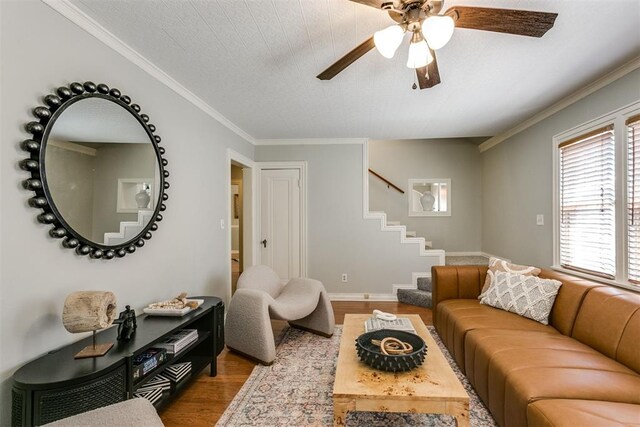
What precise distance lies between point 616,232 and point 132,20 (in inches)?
151

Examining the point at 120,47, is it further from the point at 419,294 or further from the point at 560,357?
the point at 419,294

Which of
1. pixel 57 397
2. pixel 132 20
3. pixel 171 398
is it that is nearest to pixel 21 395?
pixel 57 397

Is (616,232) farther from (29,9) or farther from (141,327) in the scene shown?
(29,9)

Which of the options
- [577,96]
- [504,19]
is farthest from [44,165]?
[577,96]

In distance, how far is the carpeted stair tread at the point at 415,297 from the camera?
4.30 meters

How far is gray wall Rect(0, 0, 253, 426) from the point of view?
1.38 m

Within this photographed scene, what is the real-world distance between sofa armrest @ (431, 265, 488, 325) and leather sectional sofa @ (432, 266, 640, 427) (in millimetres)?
341

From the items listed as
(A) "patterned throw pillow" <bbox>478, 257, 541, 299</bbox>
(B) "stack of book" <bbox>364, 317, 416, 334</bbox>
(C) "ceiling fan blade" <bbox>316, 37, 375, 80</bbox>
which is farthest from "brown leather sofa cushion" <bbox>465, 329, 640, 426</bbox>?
(C) "ceiling fan blade" <bbox>316, 37, 375, 80</bbox>

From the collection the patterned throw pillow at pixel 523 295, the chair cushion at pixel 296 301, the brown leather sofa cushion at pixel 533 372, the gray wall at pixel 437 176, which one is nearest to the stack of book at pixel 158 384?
the chair cushion at pixel 296 301

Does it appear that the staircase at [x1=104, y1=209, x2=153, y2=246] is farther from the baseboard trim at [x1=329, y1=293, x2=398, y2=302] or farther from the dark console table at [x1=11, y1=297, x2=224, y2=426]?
the baseboard trim at [x1=329, y1=293, x2=398, y2=302]

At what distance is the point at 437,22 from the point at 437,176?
4.82 meters

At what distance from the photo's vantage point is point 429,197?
19.2 ft

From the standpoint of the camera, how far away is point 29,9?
4.90 feet

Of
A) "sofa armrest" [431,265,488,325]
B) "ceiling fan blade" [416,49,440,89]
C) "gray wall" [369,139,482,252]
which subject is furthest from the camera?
"gray wall" [369,139,482,252]
